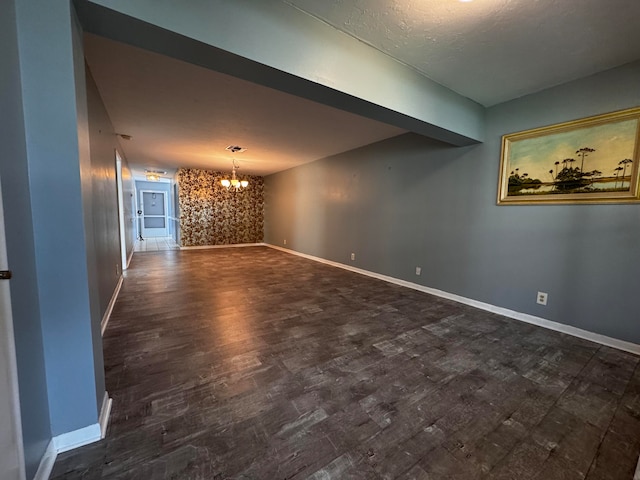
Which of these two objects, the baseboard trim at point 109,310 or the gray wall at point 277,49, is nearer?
the gray wall at point 277,49

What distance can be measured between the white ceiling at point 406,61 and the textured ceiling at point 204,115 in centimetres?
1

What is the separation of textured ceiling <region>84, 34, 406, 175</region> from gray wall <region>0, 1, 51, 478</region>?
1.31 meters

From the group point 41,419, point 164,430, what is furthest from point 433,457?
point 41,419

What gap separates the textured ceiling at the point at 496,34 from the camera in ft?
5.36

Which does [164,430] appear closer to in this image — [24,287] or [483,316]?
[24,287]

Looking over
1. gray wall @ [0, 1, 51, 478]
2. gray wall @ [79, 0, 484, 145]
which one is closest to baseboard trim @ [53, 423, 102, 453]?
gray wall @ [0, 1, 51, 478]

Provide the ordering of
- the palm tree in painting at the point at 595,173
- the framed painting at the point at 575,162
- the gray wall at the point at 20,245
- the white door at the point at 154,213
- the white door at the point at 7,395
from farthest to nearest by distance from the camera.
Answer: the white door at the point at 154,213
the palm tree in painting at the point at 595,173
the framed painting at the point at 575,162
the gray wall at the point at 20,245
the white door at the point at 7,395

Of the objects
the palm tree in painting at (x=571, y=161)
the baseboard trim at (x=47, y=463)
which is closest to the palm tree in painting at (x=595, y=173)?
the palm tree in painting at (x=571, y=161)

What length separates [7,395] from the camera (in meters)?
0.86

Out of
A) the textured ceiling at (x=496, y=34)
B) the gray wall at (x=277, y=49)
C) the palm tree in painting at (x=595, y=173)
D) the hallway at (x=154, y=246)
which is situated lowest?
the hallway at (x=154, y=246)

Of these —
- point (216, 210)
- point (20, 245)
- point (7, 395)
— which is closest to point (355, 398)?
point (7, 395)

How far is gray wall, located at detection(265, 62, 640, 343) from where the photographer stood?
94.6 inches

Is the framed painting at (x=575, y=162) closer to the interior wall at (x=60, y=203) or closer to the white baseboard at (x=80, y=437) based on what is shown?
the interior wall at (x=60, y=203)

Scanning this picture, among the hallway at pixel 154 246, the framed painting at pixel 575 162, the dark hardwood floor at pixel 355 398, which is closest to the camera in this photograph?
the dark hardwood floor at pixel 355 398
